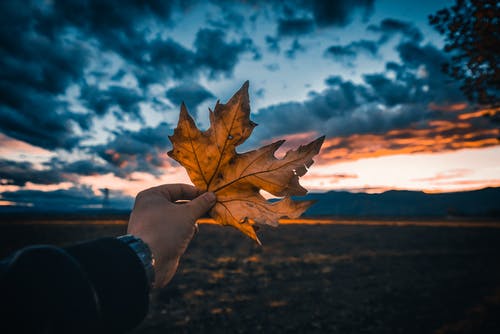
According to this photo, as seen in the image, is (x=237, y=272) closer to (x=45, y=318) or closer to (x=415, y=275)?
(x=415, y=275)

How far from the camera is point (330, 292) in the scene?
8.27 meters

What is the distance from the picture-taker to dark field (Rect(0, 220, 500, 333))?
6.14 meters

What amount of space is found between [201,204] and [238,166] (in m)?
0.30

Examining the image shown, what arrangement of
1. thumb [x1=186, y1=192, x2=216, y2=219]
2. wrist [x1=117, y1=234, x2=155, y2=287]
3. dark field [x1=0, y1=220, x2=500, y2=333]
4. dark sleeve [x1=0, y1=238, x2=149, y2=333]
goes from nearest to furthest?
dark sleeve [x1=0, y1=238, x2=149, y2=333] → wrist [x1=117, y1=234, x2=155, y2=287] → thumb [x1=186, y1=192, x2=216, y2=219] → dark field [x1=0, y1=220, x2=500, y2=333]

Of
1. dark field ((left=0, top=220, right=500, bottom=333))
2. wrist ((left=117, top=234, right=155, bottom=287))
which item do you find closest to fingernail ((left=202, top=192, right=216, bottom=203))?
wrist ((left=117, top=234, right=155, bottom=287))

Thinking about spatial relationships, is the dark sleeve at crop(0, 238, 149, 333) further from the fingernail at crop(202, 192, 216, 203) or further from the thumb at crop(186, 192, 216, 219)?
the fingernail at crop(202, 192, 216, 203)

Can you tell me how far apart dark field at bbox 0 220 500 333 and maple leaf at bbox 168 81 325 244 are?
18.0 ft

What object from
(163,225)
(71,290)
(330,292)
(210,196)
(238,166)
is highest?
(238,166)

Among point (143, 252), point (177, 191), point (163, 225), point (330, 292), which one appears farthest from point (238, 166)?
point (330, 292)

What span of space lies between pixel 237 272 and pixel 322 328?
4.87 metres

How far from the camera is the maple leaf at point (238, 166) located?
4.48ft

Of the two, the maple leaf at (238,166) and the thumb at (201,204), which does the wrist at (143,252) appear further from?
the maple leaf at (238,166)

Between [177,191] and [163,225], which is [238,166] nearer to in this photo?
[177,191]

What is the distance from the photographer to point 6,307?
26.8 inches
